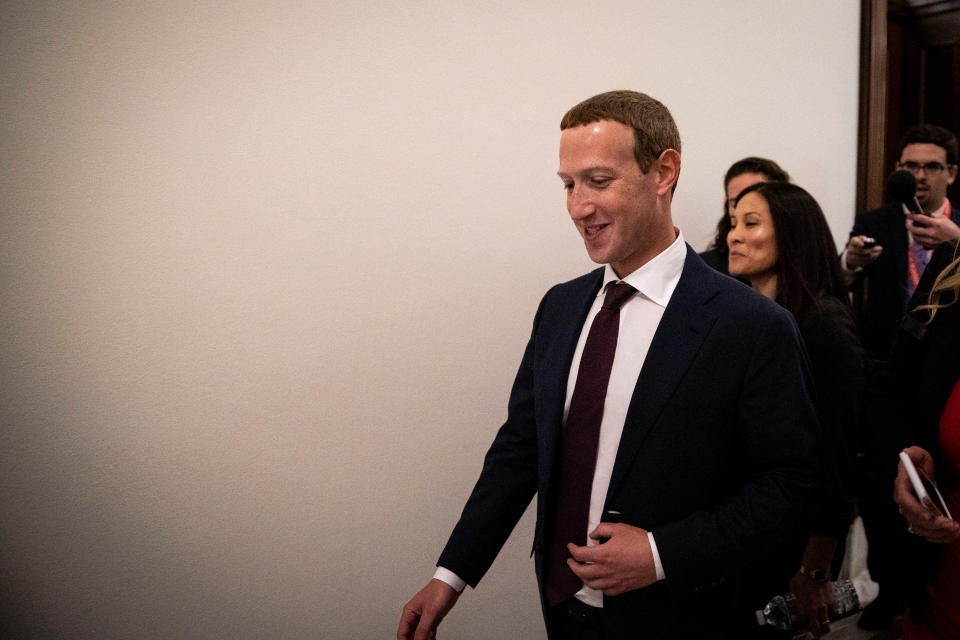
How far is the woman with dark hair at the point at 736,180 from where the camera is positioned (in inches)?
94.5

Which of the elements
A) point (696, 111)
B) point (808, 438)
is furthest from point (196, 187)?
point (696, 111)

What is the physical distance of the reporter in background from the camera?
4.16ft

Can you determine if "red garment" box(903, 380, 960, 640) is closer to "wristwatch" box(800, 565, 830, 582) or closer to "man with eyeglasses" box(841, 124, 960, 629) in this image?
"wristwatch" box(800, 565, 830, 582)

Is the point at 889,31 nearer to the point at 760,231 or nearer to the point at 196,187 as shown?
the point at 760,231

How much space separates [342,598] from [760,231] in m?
1.58

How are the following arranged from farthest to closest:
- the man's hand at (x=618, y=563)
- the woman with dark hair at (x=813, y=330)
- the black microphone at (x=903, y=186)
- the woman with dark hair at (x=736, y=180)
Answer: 1. the black microphone at (x=903, y=186)
2. the woman with dark hair at (x=736, y=180)
3. the woman with dark hair at (x=813, y=330)
4. the man's hand at (x=618, y=563)

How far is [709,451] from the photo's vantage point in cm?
112

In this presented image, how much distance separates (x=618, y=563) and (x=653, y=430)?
22cm

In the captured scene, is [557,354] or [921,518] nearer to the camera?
[921,518]

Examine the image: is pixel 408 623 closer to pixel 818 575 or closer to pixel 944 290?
pixel 818 575

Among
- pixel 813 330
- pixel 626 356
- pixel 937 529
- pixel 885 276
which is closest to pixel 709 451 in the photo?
pixel 626 356

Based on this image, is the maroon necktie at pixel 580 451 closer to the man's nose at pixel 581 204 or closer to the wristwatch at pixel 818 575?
the man's nose at pixel 581 204

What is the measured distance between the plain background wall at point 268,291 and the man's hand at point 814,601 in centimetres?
77

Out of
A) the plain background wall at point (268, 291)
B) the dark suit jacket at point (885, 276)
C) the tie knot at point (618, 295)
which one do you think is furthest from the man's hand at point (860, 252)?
the tie knot at point (618, 295)
